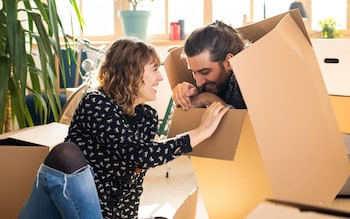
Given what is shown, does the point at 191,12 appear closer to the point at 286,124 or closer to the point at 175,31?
the point at 175,31

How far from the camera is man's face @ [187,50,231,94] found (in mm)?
1508

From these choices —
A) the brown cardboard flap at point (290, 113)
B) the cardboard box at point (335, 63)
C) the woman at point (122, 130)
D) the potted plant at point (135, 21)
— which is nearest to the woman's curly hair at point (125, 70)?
the woman at point (122, 130)

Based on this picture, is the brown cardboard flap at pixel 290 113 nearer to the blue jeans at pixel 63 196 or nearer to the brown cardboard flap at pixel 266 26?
the brown cardboard flap at pixel 266 26

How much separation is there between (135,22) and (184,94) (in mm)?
2717

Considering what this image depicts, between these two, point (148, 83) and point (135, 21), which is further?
point (135, 21)

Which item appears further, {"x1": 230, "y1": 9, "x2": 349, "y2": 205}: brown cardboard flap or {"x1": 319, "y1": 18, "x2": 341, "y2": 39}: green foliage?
{"x1": 319, "y1": 18, "x2": 341, "y2": 39}: green foliage

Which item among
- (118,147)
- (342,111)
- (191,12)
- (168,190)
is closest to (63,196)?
(118,147)

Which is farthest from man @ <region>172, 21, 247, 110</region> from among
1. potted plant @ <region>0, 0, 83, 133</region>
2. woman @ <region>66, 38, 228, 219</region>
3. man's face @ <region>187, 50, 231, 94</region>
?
potted plant @ <region>0, 0, 83, 133</region>

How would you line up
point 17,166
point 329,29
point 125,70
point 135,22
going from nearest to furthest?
1. point 125,70
2. point 17,166
3. point 329,29
4. point 135,22

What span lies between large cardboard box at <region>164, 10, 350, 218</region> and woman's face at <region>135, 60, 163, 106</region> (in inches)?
9.0

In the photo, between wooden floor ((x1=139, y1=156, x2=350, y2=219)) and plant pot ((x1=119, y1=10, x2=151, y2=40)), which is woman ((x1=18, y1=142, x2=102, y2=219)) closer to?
wooden floor ((x1=139, y1=156, x2=350, y2=219))

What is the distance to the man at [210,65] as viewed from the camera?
149cm

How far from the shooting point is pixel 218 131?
1.40 metres

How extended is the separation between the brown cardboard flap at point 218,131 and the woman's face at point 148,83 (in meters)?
0.18
